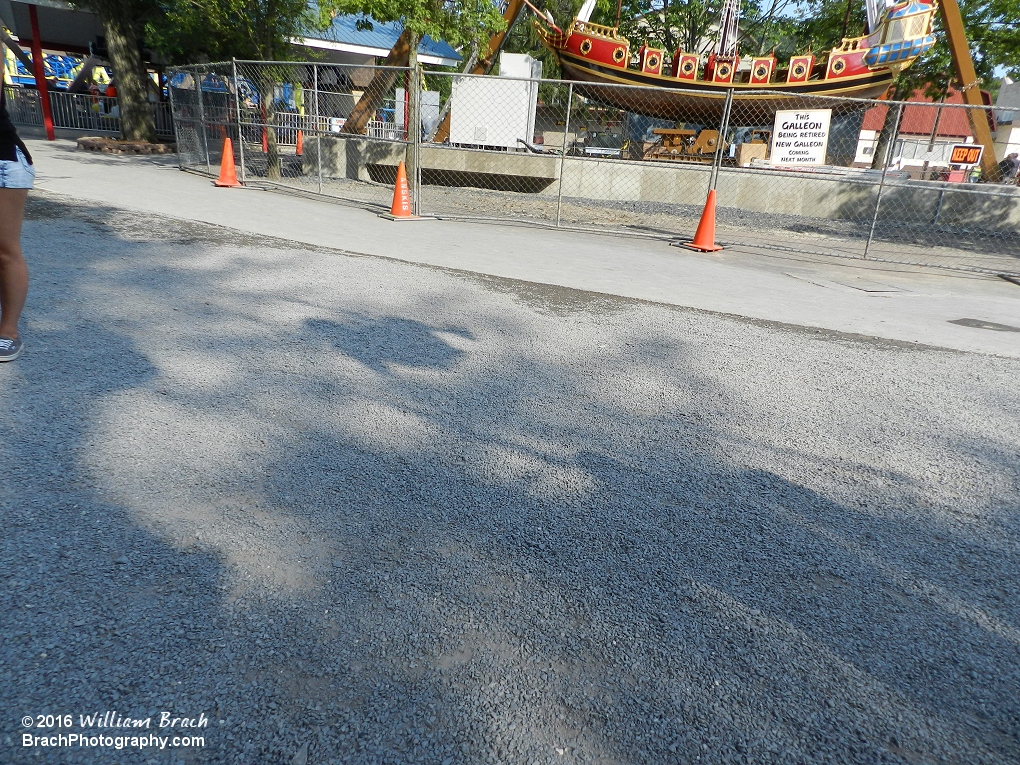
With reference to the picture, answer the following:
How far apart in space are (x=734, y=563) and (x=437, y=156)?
1505cm

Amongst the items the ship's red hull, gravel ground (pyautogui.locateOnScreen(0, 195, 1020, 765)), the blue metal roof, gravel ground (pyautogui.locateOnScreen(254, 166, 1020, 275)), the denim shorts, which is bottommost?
gravel ground (pyautogui.locateOnScreen(0, 195, 1020, 765))

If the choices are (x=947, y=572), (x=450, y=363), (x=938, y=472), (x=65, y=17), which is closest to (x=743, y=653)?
(x=947, y=572)

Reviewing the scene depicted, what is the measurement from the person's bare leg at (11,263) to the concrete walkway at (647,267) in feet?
14.3

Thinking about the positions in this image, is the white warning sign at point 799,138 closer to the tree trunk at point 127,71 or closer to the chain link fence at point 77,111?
the tree trunk at point 127,71

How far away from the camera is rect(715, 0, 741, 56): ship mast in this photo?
23.3 meters

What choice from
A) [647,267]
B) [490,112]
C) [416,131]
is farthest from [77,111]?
[647,267]

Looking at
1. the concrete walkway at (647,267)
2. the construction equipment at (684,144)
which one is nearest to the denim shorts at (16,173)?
the concrete walkway at (647,267)

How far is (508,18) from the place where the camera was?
17453 millimetres

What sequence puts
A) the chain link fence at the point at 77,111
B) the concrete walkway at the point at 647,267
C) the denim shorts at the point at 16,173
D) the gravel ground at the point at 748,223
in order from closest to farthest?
the denim shorts at the point at 16,173 < the concrete walkway at the point at 647,267 < the gravel ground at the point at 748,223 < the chain link fence at the point at 77,111

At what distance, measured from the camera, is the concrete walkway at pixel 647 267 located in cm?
668

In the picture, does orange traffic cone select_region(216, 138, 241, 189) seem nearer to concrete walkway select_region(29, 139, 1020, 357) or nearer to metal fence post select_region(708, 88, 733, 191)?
concrete walkway select_region(29, 139, 1020, 357)

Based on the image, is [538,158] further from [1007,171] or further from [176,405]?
[1007,171]

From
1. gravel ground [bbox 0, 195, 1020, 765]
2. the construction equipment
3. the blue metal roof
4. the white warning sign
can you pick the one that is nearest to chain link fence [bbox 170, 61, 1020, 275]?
the white warning sign

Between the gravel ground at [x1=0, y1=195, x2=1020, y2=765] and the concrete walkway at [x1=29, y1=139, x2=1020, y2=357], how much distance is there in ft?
6.27
